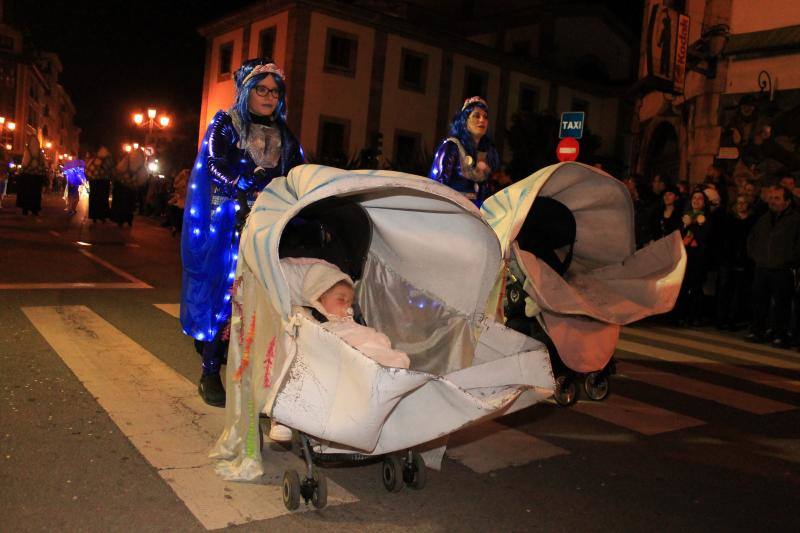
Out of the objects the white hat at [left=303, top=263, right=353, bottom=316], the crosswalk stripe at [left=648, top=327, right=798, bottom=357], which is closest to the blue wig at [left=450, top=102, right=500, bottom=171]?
the white hat at [left=303, top=263, right=353, bottom=316]

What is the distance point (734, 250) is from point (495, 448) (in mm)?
7617

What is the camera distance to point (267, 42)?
37.2m

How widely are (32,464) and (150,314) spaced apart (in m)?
4.28

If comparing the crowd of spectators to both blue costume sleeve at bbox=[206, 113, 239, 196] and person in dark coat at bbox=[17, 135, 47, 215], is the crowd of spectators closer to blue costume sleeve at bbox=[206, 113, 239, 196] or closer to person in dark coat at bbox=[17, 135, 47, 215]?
blue costume sleeve at bbox=[206, 113, 239, 196]

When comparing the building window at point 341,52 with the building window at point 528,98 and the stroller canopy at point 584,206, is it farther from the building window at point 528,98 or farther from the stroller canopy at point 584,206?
the stroller canopy at point 584,206

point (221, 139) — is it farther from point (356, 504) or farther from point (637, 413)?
point (637, 413)

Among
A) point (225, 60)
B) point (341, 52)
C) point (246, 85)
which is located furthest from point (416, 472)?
point (225, 60)

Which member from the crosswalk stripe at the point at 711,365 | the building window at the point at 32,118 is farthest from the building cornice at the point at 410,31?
the building window at the point at 32,118

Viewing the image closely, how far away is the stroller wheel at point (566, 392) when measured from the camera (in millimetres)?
5668

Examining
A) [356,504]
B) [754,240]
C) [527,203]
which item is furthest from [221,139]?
[754,240]

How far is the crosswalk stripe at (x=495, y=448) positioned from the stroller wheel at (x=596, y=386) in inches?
48.6

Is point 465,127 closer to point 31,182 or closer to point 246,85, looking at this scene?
point 246,85

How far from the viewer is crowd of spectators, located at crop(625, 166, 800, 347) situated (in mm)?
9734

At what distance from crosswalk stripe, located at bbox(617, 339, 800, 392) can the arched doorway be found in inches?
467
